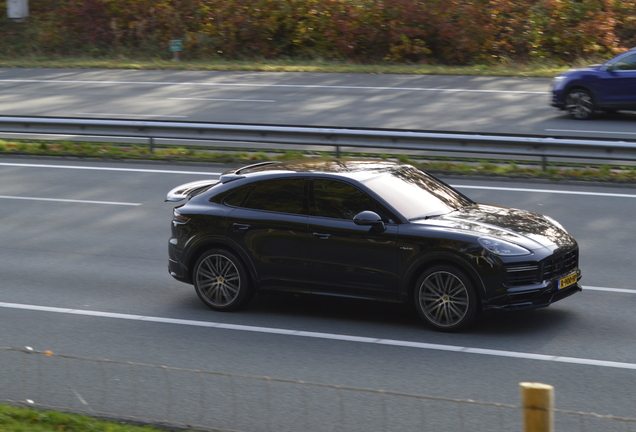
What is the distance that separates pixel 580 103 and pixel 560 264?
43.7ft

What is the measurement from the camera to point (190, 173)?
15945 millimetres

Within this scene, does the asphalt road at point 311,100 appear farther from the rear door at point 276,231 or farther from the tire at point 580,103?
the rear door at point 276,231

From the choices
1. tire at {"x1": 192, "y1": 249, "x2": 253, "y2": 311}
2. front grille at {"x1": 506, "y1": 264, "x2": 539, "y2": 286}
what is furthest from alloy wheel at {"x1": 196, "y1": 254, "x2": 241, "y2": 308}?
front grille at {"x1": 506, "y1": 264, "x2": 539, "y2": 286}

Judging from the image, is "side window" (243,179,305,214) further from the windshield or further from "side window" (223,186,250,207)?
the windshield

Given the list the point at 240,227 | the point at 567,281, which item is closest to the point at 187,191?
the point at 240,227

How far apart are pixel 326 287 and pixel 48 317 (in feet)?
9.70

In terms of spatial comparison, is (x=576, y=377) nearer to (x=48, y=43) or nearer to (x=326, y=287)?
(x=326, y=287)

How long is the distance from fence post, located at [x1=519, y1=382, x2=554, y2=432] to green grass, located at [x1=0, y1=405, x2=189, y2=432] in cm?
292

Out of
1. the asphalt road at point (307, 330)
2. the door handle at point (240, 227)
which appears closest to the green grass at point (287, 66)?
the asphalt road at point (307, 330)

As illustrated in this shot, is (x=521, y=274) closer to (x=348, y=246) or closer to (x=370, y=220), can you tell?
(x=370, y=220)

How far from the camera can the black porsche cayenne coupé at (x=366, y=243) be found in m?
7.68

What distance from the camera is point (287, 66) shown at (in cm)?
3039

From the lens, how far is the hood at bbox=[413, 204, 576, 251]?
7816mm

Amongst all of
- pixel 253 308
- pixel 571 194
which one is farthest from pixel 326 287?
pixel 571 194
